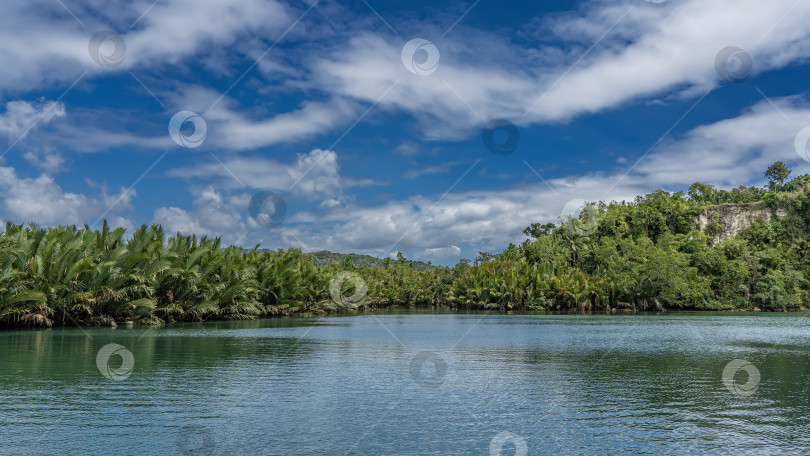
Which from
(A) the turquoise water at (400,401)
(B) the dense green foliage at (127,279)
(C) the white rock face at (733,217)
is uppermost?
(C) the white rock face at (733,217)

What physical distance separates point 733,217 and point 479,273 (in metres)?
44.3

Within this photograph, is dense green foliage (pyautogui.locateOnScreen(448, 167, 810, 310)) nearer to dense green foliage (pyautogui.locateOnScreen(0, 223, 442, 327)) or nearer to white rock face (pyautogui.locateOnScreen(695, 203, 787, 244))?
white rock face (pyautogui.locateOnScreen(695, 203, 787, 244))

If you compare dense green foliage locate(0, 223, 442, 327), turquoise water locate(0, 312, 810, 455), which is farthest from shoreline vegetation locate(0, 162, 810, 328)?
turquoise water locate(0, 312, 810, 455)

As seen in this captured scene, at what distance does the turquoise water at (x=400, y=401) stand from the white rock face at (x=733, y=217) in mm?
82874

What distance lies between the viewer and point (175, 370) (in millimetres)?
18000

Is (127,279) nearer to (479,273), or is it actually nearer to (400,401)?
(400,401)

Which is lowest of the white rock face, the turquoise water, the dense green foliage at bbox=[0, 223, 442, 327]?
the turquoise water

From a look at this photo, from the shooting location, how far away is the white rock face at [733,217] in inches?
3787

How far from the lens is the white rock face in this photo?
3787 inches

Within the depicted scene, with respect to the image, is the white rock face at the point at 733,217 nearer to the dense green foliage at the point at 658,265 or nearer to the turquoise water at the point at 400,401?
the dense green foliage at the point at 658,265

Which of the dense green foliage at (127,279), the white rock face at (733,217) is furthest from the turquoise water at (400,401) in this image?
the white rock face at (733,217)

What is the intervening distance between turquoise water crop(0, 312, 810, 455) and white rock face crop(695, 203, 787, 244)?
82874mm

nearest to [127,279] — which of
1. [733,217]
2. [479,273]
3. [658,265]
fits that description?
[479,273]

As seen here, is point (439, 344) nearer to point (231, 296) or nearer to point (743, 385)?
point (743, 385)
